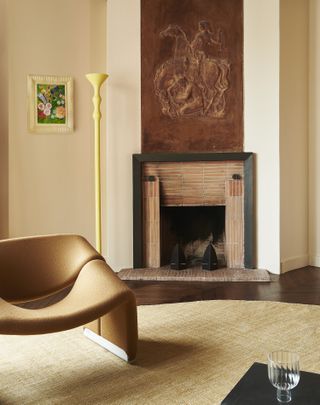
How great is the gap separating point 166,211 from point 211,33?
181 cm

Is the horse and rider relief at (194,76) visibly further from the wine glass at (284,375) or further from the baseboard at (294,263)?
the wine glass at (284,375)

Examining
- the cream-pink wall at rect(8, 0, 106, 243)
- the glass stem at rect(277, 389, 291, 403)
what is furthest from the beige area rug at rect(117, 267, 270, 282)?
the glass stem at rect(277, 389, 291, 403)

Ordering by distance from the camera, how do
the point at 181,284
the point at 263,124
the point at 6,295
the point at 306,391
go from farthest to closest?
the point at 263,124, the point at 181,284, the point at 6,295, the point at 306,391

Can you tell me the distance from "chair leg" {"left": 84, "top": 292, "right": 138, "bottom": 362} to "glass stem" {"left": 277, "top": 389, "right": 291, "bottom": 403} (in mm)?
1040

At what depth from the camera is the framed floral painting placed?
5195 millimetres

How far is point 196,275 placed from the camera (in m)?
4.75

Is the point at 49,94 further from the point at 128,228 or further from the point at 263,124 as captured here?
the point at 263,124

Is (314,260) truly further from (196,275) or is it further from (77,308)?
(77,308)

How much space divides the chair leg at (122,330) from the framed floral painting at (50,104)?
9.19 feet

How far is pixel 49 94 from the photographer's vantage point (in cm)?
522

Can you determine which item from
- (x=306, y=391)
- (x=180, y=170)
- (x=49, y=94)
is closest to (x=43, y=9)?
(x=49, y=94)

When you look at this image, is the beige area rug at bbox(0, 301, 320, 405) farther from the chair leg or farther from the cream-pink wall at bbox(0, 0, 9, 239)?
the cream-pink wall at bbox(0, 0, 9, 239)

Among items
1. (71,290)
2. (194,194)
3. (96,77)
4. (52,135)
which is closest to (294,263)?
(194,194)

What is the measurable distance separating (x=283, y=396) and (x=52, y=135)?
13.2 feet
